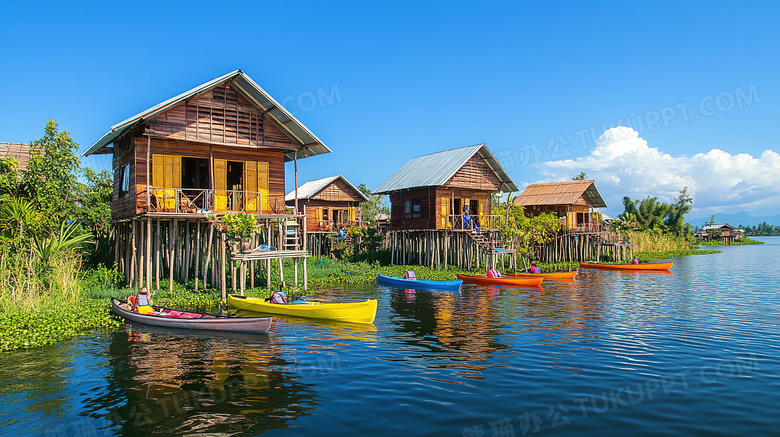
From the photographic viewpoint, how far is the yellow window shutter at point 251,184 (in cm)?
2206

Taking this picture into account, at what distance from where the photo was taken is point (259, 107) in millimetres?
21906

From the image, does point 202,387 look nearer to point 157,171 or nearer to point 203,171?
point 157,171

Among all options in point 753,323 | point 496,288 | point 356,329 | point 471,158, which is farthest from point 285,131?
point 753,323

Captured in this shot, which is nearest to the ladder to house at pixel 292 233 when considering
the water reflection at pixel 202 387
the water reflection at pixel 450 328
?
the water reflection at pixel 450 328

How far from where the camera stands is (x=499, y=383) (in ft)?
32.5

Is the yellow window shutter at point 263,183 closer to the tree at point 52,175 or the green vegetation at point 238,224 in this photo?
the green vegetation at point 238,224

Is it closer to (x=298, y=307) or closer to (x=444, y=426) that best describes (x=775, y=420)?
(x=444, y=426)

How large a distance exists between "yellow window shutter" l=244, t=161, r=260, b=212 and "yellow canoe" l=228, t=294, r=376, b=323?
610 cm

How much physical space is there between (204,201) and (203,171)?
12.3ft

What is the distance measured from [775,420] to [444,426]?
542 cm

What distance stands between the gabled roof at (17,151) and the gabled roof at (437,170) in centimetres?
2163

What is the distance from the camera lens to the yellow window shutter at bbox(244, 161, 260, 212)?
2206 centimetres

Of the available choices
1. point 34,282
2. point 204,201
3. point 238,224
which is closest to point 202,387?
point 34,282

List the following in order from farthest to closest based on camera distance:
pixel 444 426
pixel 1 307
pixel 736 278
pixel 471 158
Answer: pixel 471 158
pixel 736 278
pixel 1 307
pixel 444 426
